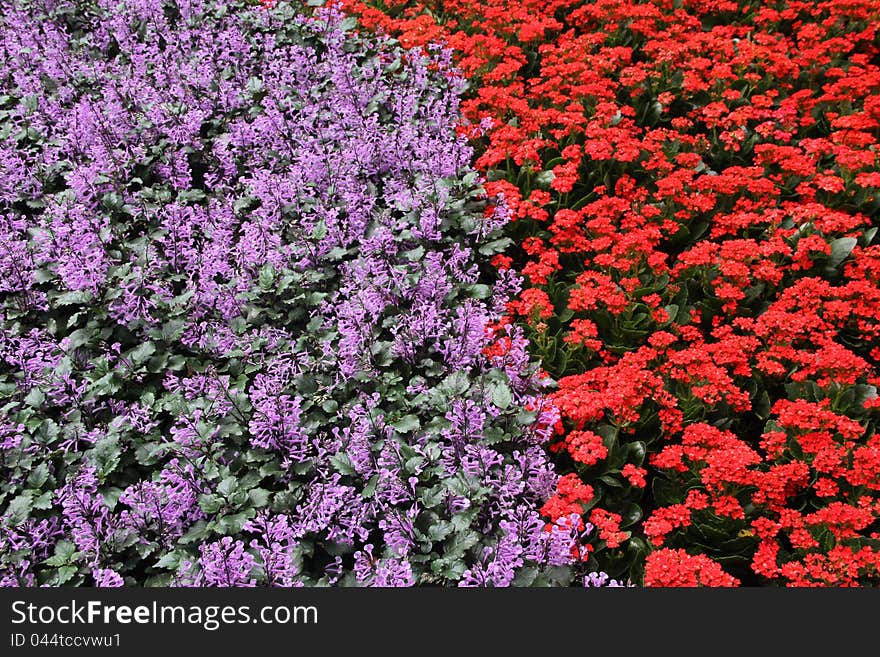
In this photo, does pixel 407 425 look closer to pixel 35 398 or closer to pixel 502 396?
pixel 502 396

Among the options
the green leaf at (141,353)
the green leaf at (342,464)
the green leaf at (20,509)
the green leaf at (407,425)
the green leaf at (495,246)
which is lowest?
the green leaf at (20,509)

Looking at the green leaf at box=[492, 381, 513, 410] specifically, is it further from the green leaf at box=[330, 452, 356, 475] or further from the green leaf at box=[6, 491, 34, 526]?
the green leaf at box=[6, 491, 34, 526]

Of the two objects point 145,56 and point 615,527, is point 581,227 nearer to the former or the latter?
point 615,527

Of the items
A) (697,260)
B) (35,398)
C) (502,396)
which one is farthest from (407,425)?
(697,260)

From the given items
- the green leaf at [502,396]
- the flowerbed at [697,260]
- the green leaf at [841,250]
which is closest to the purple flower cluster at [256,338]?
Answer: the green leaf at [502,396]

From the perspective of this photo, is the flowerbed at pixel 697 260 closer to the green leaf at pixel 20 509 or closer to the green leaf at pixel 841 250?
the green leaf at pixel 841 250

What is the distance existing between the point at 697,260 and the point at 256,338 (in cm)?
331

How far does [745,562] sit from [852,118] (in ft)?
14.8

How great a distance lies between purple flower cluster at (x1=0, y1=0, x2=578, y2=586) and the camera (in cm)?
405

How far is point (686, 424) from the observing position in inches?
192

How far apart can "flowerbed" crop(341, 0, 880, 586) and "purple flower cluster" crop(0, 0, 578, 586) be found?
47cm

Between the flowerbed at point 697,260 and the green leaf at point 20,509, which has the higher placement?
the flowerbed at point 697,260

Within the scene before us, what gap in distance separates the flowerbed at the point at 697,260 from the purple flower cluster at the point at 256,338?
47 centimetres

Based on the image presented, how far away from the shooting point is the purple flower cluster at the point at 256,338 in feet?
13.3
